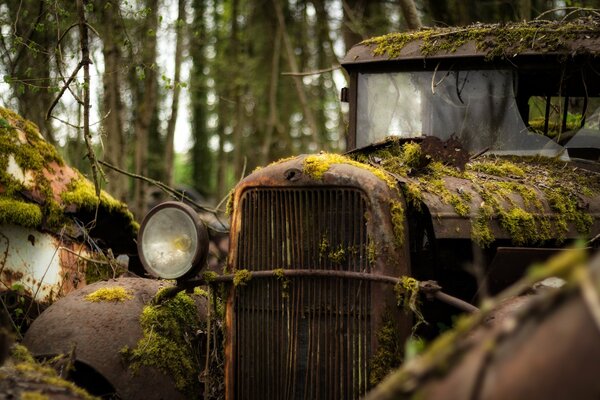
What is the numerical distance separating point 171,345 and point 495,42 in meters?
2.62

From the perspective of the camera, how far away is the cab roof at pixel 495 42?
4.57 m

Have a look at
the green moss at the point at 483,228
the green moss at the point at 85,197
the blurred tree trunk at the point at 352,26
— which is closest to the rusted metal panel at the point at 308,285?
the green moss at the point at 483,228

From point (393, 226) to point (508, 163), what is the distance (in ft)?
4.15

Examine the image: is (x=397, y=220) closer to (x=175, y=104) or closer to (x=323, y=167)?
(x=323, y=167)

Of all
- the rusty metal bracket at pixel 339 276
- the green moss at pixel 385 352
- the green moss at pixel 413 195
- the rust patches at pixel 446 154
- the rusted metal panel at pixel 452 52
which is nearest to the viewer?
the rusty metal bracket at pixel 339 276

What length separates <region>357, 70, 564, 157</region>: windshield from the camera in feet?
15.4

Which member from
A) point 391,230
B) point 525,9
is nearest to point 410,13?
point 525,9

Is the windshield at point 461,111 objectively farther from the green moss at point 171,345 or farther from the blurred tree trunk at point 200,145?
the blurred tree trunk at point 200,145

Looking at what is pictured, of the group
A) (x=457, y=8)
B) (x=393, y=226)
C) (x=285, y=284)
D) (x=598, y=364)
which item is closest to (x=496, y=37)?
(x=393, y=226)

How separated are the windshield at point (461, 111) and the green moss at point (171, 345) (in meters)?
1.72

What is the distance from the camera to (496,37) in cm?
471

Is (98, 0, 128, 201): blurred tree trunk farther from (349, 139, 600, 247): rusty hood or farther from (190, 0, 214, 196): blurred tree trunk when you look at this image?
(190, 0, 214, 196): blurred tree trunk

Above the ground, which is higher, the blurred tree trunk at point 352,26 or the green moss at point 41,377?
the blurred tree trunk at point 352,26

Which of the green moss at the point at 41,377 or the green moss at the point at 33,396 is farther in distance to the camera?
the green moss at the point at 41,377
